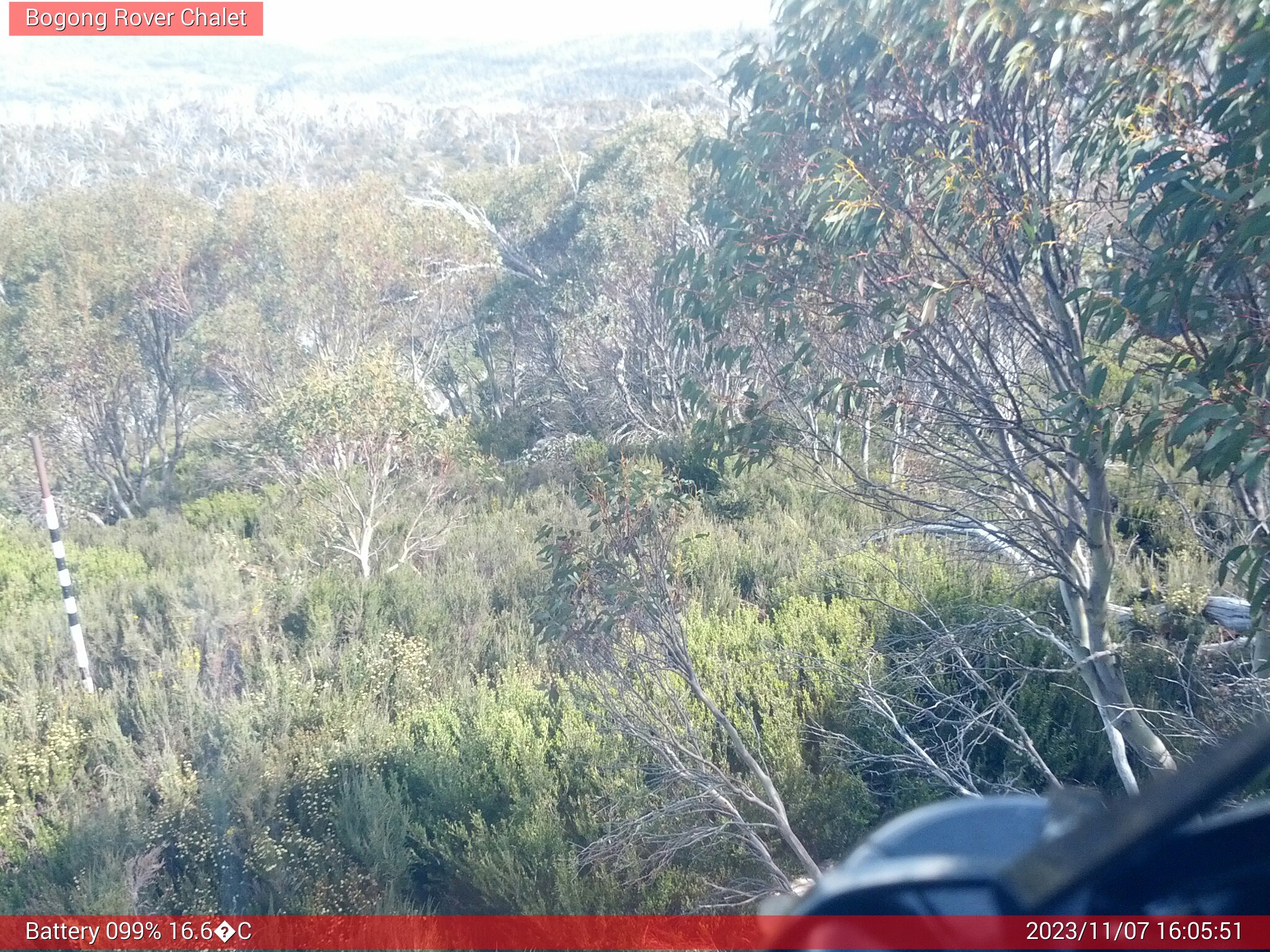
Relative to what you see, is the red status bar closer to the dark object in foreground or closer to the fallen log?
the dark object in foreground

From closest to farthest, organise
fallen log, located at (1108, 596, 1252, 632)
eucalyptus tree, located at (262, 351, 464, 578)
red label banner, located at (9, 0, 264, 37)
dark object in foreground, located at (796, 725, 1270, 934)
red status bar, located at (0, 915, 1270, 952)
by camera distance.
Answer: dark object in foreground, located at (796, 725, 1270, 934) < red status bar, located at (0, 915, 1270, 952) < fallen log, located at (1108, 596, 1252, 632) < red label banner, located at (9, 0, 264, 37) < eucalyptus tree, located at (262, 351, 464, 578)

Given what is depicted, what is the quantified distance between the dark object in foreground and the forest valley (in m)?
1.65

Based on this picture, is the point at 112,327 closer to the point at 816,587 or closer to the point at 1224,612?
the point at 816,587

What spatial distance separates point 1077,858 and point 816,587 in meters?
5.89

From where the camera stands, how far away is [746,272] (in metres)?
3.97

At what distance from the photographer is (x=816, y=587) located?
263 inches

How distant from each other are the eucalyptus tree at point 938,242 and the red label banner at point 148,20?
429cm

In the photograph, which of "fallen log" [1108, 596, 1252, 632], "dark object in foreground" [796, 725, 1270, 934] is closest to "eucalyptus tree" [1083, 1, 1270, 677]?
A: "dark object in foreground" [796, 725, 1270, 934]

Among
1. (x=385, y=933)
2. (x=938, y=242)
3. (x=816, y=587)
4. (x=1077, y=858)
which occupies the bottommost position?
(x=385, y=933)

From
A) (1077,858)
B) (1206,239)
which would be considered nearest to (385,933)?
(1077,858)

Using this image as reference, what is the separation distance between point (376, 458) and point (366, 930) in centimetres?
688

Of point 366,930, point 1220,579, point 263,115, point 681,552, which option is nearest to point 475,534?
point 681,552

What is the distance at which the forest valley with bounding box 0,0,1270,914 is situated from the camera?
3.10m

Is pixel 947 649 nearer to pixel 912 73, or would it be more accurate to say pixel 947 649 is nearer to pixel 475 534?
pixel 912 73
